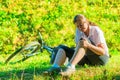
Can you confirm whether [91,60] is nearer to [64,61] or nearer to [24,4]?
[64,61]

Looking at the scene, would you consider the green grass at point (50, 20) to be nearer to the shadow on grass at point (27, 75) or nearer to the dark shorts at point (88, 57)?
the dark shorts at point (88, 57)

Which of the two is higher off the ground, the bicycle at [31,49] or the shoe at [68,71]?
the shoe at [68,71]

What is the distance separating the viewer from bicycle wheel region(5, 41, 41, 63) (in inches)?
473

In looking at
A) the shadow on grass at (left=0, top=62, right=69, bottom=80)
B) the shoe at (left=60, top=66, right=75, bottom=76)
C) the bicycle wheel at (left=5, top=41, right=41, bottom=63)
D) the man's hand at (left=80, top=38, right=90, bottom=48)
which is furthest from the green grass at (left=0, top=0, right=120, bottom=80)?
the shoe at (left=60, top=66, right=75, bottom=76)

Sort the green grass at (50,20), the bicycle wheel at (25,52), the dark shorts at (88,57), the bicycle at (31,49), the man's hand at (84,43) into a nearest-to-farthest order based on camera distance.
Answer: the man's hand at (84,43), the dark shorts at (88,57), the bicycle at (31,49), the bicycle wheel at (25,52), the green grass at (50,20)

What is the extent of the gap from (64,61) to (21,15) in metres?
8.16

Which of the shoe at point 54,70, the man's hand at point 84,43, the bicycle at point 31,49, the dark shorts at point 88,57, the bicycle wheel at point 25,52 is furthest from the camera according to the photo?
the bicycle wheel at point 25,52

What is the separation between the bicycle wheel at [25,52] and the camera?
1202 cm

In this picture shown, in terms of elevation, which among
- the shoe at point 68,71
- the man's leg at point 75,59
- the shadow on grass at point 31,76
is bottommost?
the shadow on grass at point 31,76

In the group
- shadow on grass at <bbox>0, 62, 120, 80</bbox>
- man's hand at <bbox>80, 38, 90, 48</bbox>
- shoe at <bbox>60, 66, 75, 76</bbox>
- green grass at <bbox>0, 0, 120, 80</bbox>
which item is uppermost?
man's hand at <bbox>80, 38, 90, 48</bbox>

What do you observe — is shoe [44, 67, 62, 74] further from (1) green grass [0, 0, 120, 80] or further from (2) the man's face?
(1) green grass [0, 0, 120, 80]

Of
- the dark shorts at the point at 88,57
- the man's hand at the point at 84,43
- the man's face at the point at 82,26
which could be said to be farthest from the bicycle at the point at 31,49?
the man's hand at the point at 84,43

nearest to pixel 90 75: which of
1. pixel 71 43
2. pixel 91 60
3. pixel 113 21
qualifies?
pixel 91 60

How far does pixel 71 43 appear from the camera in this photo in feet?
55.2
